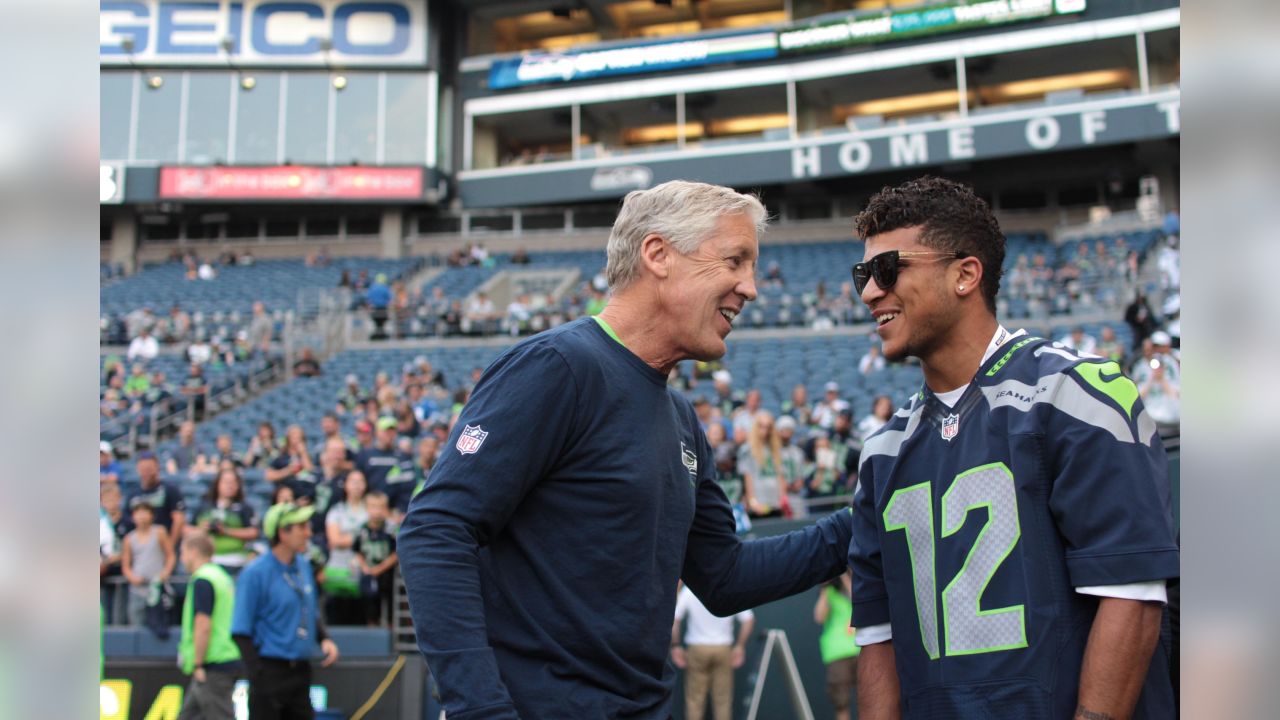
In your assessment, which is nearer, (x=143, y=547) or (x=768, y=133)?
(x=143, y=547)

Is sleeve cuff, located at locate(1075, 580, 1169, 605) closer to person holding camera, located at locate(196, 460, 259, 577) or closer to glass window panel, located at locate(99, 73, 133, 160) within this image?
person holding camera, located at locate(196, 460, 259, 577)

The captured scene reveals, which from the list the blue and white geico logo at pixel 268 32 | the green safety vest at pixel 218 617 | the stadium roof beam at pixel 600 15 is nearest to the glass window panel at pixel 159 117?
the blue and white geico logo at pixel 268 32

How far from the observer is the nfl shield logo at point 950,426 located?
7.29 feet

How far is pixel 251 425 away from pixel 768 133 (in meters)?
15.6

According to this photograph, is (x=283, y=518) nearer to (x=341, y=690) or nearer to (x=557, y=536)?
(x=341, y=690)

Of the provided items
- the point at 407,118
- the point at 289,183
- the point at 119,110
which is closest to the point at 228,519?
the point at 289,183

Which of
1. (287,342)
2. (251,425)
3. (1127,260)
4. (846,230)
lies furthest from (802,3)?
(251,425)

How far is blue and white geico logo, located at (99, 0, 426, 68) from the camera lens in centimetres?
2856

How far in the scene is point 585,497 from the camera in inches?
84.1

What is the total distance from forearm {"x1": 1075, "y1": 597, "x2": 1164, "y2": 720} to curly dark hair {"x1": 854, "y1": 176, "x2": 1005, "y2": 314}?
748 mm

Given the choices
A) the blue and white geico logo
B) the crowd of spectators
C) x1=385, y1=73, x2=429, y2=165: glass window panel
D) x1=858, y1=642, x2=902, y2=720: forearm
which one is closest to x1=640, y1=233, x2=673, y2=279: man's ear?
x1=858, y1=642, x2=902, y2=720: forearm

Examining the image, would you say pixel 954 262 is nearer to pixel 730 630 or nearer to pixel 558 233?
pixel 730 630

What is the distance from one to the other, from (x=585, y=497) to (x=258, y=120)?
29.2 m
